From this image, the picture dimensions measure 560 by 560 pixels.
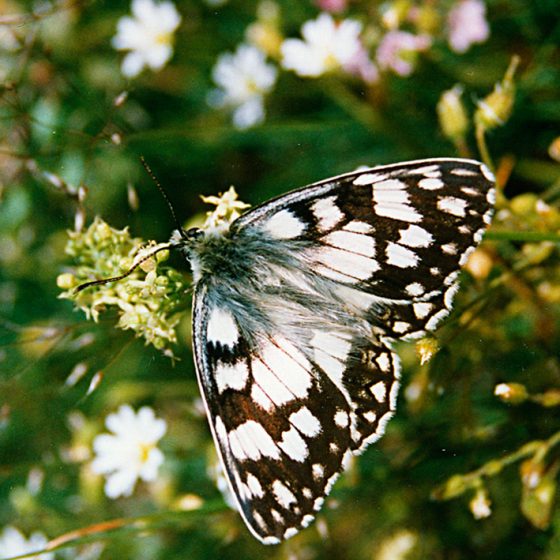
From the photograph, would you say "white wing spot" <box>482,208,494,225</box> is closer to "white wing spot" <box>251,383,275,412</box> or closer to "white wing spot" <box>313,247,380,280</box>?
"white wing spot" <box>313,247,380,280</box>

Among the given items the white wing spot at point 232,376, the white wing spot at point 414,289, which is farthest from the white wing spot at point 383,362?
the white wing spot at point 232,376

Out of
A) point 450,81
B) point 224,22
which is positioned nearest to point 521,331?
point 450,81

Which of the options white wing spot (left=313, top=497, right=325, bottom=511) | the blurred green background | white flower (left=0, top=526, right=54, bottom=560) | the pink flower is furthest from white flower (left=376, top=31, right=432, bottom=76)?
white flower (left=0, top=526, right=54, bottom=560)

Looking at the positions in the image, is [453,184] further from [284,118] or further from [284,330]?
[284,118]

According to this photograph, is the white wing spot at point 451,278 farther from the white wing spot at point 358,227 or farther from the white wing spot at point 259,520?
the white wing spot at point 259,520

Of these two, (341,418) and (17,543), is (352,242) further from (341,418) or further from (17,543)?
(17,543)

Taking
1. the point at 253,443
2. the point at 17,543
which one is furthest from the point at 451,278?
the point at 17,543
